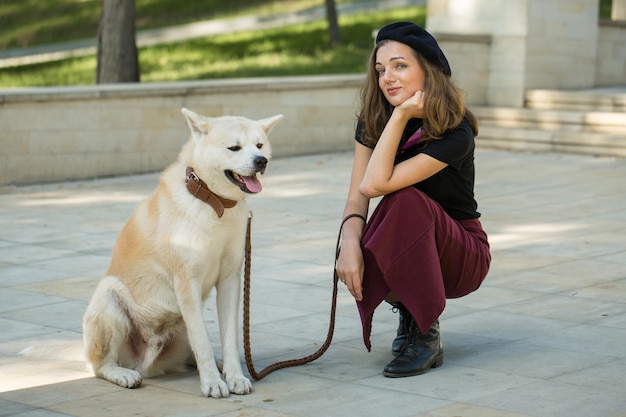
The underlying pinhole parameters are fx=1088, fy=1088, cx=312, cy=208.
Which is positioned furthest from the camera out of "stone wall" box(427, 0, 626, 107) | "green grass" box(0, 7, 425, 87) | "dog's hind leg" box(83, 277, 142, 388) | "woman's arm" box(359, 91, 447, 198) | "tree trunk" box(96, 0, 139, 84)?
"green grass" box(0, 7, 425, 87)

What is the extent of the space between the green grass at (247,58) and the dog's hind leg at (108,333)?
14.4 metres

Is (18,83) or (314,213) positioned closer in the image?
(314,213)

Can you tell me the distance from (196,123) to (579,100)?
12141 millimetres

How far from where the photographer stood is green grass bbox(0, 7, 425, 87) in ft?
67.4

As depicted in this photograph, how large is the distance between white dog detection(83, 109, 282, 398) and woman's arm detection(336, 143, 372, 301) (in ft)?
1.68

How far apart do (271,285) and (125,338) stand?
226 cm

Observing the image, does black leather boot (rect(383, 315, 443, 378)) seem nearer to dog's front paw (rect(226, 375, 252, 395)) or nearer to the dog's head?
dog's front paw (rect(226, 375, 252, 395))

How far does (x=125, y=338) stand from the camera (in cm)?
524

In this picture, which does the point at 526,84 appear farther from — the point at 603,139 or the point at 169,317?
the point at 169,317

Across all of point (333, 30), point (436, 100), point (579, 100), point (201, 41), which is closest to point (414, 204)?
point (436, 100)

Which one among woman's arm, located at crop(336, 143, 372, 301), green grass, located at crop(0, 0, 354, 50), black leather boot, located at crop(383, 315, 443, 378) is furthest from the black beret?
green grass, located at crop(0, 0, 354, 50)

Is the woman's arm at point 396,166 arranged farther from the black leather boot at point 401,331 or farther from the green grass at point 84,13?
the green grass at point 84,13

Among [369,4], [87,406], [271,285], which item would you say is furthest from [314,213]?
[369,4]

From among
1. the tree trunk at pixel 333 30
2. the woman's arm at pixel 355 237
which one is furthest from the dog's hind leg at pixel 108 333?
the tree trunk at pixel 333 30
